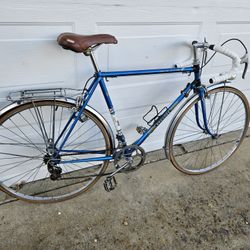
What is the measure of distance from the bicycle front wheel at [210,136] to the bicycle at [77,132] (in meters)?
0.01

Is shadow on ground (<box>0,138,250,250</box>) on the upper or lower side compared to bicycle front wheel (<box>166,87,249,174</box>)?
lower

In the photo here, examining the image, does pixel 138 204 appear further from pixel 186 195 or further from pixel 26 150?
pixel 26 150

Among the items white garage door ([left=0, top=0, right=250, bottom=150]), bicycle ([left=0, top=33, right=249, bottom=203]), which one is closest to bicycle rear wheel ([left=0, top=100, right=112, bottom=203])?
bicycle ([left=0, top=33, right=249, bottom=203])

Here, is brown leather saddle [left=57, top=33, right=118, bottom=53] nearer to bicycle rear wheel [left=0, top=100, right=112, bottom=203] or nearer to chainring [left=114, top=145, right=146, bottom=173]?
bicycle rear wheel [left=0, top=100, right=112, bottom=203]

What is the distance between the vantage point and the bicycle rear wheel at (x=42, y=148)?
5.68ft

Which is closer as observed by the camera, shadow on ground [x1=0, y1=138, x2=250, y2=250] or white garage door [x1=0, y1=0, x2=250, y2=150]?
white garage door [x1=0, y1=0, x2=250, y2=150]

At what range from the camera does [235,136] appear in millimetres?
2824

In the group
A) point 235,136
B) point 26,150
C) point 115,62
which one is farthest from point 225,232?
point 26,150

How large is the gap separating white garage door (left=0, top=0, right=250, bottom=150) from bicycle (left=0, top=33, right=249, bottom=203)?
120 millimetres

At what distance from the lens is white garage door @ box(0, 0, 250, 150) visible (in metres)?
1.44

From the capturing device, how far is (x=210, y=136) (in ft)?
7.68

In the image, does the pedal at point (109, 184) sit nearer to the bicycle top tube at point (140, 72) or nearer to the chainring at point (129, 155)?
the chainring at point (129, 155)

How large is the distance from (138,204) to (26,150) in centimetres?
99

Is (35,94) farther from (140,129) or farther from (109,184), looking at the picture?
(109,184)
